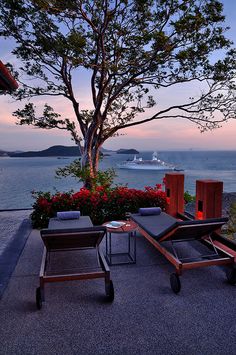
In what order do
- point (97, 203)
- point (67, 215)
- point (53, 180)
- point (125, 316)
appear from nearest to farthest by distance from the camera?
1. point (125, 316)
2. point (67, 215)
3. point (97, 203)
4. point (53, 180)

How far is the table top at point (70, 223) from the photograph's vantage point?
16.8 feet

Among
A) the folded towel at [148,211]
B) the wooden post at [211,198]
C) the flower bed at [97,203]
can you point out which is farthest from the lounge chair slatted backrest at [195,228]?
the flower bed at [97,203]

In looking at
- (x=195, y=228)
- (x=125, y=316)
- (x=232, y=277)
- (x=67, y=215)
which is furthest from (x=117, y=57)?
(x=125, y=316)

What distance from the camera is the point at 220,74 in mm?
10086

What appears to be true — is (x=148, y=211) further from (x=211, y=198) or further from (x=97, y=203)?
(x=97, y=203)

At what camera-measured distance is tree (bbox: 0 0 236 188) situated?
8.52 meters

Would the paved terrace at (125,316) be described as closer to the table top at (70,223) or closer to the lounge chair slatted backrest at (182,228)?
the lounge chair slatted backrest at (182,228)

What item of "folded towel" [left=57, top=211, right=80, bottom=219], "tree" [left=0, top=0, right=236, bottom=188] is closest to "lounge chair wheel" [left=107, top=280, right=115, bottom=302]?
"folded towel" [left=57, top=211, right=80, bottom=219]

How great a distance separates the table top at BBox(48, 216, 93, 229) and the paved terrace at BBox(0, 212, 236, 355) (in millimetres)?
1009

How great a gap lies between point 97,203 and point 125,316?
12.4ft

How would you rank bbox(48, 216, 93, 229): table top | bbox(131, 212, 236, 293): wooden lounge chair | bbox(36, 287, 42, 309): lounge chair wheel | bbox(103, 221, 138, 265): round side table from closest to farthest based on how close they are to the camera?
bbox(36, 287, 42, 309): lounge chair wheel → bbox(131, 212, 236, 293): wooden lounge chair → bbox(103, 221, 138, 265): round side table → bbox(48, 216, 93, 229): table top

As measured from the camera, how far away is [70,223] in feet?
17.6

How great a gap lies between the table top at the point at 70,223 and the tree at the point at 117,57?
11.4ft

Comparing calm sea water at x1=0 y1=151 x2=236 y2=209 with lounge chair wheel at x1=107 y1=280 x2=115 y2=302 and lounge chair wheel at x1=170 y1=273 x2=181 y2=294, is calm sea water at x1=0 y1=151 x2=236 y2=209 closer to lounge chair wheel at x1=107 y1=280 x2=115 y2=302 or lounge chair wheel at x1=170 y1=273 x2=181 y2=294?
lounge chair wheel at x1=107 y1=280 x2=115 y2=302
